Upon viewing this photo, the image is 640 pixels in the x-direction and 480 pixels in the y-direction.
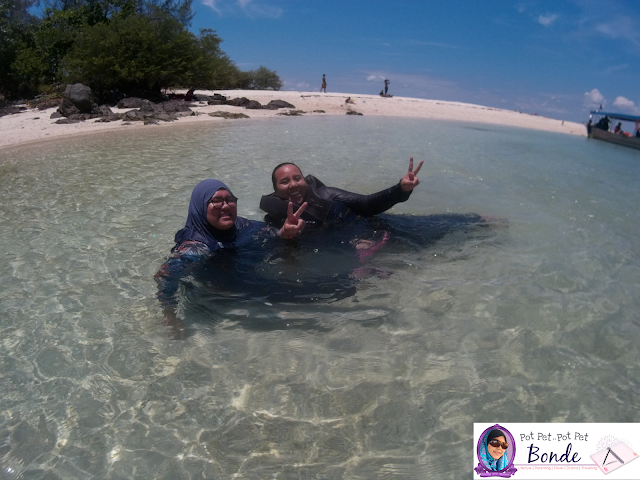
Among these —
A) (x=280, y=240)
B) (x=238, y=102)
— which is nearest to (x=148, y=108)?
(x=238, y=102)

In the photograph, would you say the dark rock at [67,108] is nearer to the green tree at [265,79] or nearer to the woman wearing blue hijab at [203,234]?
the woman wearing blue hijab at [203,234]

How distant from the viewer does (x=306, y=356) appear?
2.89 m

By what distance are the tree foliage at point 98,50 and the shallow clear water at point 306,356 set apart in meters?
16.1

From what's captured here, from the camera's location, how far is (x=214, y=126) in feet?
50.6

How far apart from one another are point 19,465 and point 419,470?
1.94m

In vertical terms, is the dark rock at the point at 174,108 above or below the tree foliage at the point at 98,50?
below

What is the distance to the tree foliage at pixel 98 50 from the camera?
19.0m

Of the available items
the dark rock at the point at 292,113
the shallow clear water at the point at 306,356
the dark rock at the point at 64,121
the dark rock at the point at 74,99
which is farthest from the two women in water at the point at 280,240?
the dark rock at the point at 292,113

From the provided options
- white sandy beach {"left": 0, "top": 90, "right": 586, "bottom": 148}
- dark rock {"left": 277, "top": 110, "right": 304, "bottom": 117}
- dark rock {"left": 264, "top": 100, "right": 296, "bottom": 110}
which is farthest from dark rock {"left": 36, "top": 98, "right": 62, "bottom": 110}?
dark rock {"left": 277, "top": 110, "right": 304, "bottom": 117}

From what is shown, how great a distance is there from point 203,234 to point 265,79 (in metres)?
41.8

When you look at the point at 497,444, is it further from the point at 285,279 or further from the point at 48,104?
the point at 48,104

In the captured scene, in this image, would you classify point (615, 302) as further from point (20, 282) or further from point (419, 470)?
point (20, 282)

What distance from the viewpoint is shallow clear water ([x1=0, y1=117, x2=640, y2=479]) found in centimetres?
221

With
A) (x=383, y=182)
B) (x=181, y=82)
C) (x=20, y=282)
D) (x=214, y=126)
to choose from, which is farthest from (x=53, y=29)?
(x=20, y=282)
